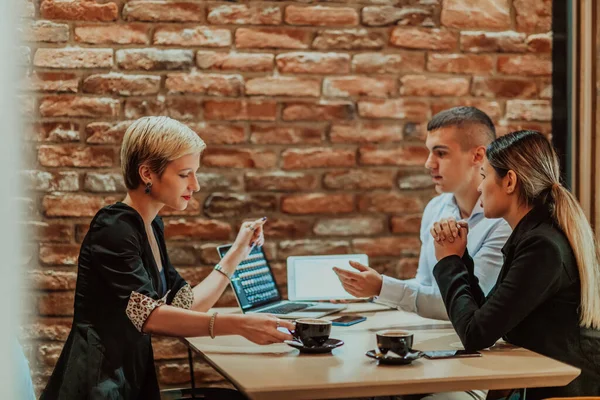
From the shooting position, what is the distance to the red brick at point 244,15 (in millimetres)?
2760

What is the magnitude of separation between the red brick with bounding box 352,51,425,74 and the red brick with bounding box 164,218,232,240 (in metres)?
0.83

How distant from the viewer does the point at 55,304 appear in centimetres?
270

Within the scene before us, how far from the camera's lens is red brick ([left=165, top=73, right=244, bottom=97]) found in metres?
2.74

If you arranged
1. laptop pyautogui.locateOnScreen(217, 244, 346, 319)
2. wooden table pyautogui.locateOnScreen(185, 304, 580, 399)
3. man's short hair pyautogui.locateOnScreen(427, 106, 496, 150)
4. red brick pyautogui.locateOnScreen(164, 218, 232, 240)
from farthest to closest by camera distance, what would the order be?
1. red brick pyautogui.locateOnScreen(164, 218, 232, 240)
2. man's short hair pyautogui.locateOnScreen(427, 106, 496, 150)
3. laptop pyautogui.locateOnScreen(217, 244, 346, 319)
4. wooden table pyautogui.locateOnScreen(185, 304, 580, 399)

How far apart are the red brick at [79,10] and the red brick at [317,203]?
3.19 ft

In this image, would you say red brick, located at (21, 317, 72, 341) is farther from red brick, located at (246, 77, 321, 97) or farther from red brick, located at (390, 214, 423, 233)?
red brick, located at (390, 214, 423, 233)

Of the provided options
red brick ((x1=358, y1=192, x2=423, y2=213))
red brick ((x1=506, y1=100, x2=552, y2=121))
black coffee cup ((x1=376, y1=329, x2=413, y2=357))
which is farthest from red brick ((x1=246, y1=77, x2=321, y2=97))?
black coffee cup ((x1=376, y1=329, x2=413, y2=357))

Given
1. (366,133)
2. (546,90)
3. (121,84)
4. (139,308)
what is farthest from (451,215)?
(121,84)

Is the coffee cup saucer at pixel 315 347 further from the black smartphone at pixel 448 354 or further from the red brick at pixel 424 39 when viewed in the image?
the red brick at pixel 424 39

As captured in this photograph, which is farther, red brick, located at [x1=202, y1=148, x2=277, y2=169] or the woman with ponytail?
red brick, located at [x1=202, y1=148, x2=277, y2=169]

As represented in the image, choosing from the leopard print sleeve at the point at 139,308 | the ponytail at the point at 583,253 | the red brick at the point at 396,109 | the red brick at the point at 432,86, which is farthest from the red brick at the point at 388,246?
the leopard print sleeve at the point at 139,308

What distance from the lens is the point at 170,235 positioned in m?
2.76

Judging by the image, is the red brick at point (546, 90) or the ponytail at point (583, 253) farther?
the red brick at point (546, 90)

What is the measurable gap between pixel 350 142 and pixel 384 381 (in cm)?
156
